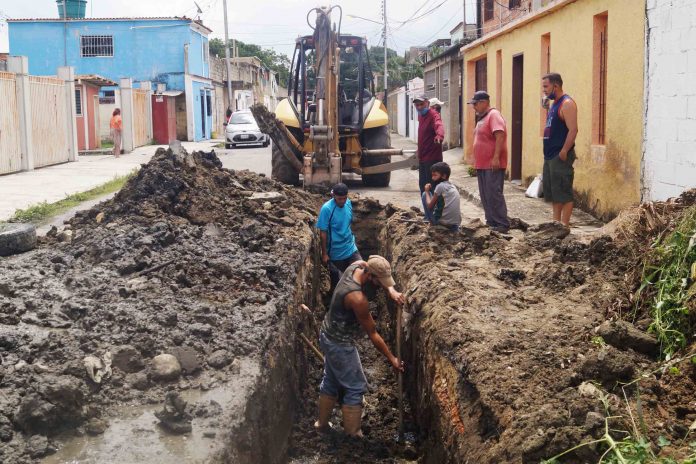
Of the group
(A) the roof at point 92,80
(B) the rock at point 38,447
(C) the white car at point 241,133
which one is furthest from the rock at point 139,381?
(C) the white car at point 241,133

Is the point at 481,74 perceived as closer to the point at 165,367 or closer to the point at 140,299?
the point at 140,299

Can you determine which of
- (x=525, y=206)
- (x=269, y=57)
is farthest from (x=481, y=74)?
(x=269, y=57)

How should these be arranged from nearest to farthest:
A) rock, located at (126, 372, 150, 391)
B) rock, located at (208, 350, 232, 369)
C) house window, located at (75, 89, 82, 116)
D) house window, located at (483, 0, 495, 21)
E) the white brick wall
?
rock, located at (126, 372, 150, 391) < rock, located at (208, 350, 232, 369) < the white brick wall < house window, located at (483, 0, 495, 21) < house window, located at (75, 89, 82, 116)

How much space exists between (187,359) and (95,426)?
97 cm

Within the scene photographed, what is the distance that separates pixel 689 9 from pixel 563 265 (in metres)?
3.61

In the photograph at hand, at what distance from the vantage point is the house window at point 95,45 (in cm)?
4228

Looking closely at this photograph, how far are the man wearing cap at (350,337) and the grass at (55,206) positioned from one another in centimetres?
689

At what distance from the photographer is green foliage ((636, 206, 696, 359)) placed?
4754 millimetres

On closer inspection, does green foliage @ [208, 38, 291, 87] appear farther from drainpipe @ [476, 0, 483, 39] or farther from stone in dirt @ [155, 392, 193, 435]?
stone in dirt @ [155, 392, 193, 435]

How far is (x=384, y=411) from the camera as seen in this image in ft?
25.0

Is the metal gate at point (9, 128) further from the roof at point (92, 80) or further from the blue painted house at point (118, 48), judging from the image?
the blue painted house at point (118, 48)

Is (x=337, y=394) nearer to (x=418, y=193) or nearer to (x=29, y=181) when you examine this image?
(x=418, y=193)

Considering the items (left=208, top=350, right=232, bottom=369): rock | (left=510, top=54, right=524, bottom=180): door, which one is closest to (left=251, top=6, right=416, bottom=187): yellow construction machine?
(left=510, top=54, right=524, bottom=180): door

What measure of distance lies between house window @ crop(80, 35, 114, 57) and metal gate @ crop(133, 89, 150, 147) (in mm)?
7128
